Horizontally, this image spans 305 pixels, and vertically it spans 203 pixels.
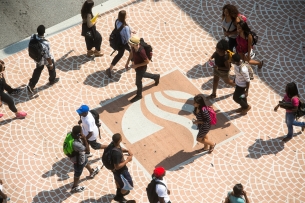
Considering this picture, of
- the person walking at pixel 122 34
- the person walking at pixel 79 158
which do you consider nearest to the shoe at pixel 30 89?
the person walking at pixel 122 34

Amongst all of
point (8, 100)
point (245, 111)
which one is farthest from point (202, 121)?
point (8, 100)

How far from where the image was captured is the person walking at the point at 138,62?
1420cm

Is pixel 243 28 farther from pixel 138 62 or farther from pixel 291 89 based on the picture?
pixel 138 62

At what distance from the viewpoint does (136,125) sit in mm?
14789

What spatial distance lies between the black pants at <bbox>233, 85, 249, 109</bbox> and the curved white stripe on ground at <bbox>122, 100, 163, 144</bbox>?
185 cm

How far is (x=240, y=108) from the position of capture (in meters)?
15.0

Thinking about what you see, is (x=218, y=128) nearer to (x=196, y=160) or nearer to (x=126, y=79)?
(x=196, y=160)

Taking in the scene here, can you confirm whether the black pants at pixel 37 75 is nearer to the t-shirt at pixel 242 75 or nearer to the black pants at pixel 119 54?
the black pants at pixel 119 54

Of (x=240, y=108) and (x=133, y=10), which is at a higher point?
(x=133, y=10)

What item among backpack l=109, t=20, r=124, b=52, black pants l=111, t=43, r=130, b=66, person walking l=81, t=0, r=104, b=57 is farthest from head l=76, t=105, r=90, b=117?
person walking l=81, t=0, r=104, b=57

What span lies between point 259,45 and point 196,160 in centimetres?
415

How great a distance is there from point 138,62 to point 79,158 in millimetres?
2987

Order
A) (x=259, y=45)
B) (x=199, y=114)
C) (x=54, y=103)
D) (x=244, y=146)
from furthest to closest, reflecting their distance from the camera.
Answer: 1. (x=259, y=45)
2. (x=54, y=103)
3. (x=244, y=146)
4. (x=199, y=114)

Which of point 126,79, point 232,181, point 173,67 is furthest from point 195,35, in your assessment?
point 232,181
